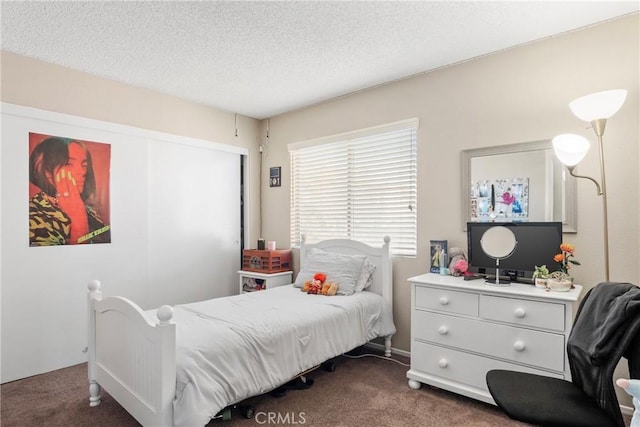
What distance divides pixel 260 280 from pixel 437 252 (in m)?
Result: 2.04

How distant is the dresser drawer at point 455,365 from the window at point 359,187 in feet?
3.04

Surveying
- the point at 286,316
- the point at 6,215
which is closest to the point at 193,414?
the point at 286,316

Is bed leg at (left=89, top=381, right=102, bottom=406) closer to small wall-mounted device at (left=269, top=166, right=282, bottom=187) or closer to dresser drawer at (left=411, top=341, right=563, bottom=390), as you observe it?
dresser drawer at (left=411, top=341, right=563, bottom=390)

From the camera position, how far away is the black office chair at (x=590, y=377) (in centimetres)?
134

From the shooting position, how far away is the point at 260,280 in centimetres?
414

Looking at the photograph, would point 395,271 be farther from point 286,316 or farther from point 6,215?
point 6,215

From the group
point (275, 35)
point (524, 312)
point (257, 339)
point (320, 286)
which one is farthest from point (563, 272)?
point (275, 35)

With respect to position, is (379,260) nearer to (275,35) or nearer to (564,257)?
(564,257)

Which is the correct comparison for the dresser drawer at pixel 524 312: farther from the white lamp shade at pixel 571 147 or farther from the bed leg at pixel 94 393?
the bed leg at pixel 94 393

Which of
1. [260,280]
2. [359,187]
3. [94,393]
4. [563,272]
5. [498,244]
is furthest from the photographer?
[260,280]

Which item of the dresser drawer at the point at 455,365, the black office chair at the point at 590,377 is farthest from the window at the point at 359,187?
the black office chair at the point at 590,377

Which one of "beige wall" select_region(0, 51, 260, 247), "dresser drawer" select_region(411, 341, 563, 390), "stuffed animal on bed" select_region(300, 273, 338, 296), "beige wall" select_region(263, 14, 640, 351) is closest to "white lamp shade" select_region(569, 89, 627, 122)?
"beige wall" select_region(263, 14, 640, 351)

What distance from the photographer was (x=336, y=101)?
12.7 ft

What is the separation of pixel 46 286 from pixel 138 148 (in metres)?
1.41
